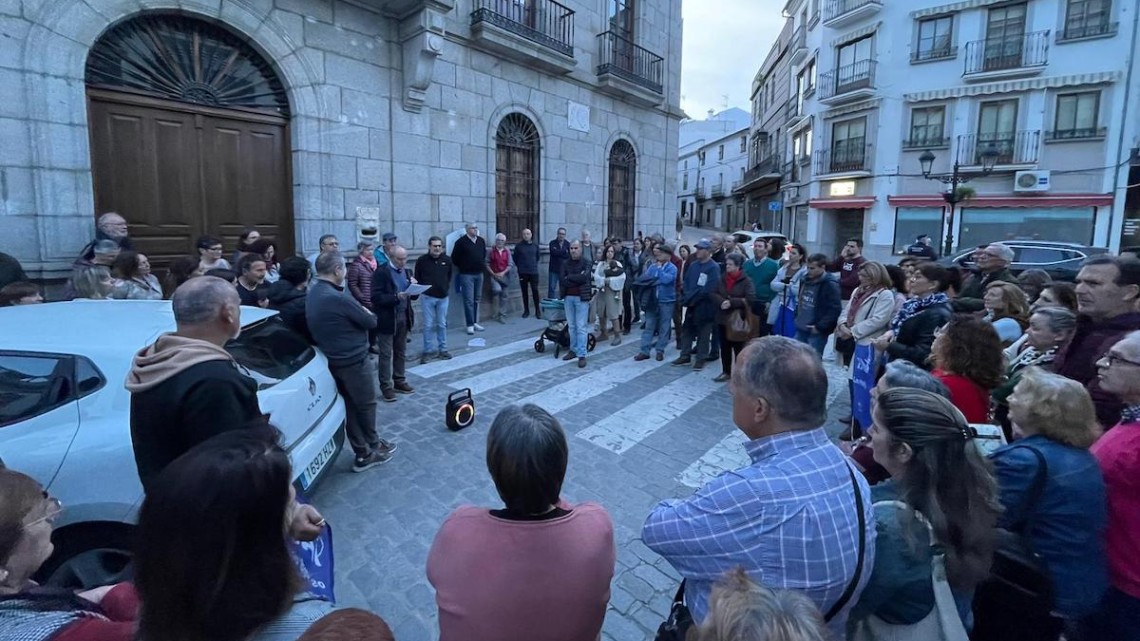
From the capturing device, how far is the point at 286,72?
7.60 m

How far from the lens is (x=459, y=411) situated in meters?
5.13

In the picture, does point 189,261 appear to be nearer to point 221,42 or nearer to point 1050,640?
point 221,42

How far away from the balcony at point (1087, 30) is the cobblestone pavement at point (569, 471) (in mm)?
22018

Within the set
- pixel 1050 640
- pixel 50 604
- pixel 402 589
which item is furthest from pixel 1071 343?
pixel 50 604

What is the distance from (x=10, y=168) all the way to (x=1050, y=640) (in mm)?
8872

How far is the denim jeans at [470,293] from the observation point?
31.7 ft

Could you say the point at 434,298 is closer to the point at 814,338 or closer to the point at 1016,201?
the point at 814,338

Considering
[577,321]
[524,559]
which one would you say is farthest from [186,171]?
[524,559]

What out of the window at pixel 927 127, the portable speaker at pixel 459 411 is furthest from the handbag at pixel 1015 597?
the window at pixel 927 127

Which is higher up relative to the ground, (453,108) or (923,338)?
(453,108)

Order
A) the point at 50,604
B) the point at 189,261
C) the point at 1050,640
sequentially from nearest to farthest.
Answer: the point at 50,604 < the point at 1050,640 < the point at 189,261

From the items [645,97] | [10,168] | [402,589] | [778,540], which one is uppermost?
[645,97]

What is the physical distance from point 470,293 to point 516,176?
3065 mm

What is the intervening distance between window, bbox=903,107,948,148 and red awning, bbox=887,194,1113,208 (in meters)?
2.26
